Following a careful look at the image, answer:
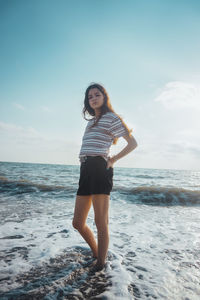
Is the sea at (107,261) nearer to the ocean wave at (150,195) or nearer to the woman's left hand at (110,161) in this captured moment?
the woman's left hand at (110,161)

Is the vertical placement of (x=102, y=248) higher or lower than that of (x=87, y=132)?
lower

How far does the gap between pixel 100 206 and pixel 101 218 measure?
0.58ft

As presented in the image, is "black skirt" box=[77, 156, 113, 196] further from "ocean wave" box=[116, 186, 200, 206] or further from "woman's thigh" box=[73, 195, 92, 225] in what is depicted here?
"ocean wave" box=[116, 186, 200, 206]

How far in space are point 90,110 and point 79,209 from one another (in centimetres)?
138

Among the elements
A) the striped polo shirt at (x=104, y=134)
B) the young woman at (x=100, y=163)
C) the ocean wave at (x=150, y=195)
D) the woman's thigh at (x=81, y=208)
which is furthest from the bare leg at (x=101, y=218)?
the ocean wave at (x=150, y=195)

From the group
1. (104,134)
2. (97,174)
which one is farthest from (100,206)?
(104,134)

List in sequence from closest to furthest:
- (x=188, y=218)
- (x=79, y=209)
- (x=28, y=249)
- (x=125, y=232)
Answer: (x=79, y=209)
(x=28, y=249)
(x=125, y=232)
(x=188, y=218)

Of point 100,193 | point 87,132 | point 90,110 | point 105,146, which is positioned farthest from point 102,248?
point 90,110

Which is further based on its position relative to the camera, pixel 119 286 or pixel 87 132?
pixel 87 132

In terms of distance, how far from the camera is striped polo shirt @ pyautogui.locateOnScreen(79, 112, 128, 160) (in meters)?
2.32

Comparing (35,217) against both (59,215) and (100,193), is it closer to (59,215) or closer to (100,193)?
(59,215)

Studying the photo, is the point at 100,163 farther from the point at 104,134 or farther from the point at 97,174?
the point at 104,134

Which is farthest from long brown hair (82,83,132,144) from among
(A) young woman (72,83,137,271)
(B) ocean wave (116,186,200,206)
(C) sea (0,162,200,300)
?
(B) ocean wave (116,186,200,206)

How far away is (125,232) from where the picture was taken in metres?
4.31
